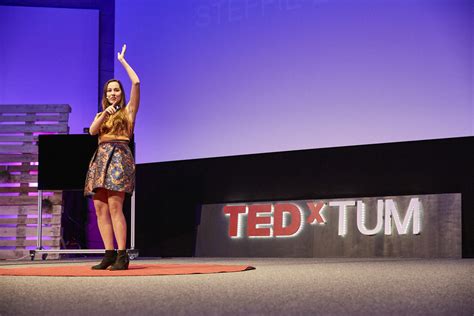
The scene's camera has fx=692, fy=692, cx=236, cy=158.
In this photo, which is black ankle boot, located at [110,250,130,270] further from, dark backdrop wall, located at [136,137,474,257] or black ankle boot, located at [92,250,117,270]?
dark backdrop wall, located at [136,137,474,257]

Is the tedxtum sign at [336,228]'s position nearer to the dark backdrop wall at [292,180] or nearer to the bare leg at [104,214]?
the dark backdrop wall at [292,180]

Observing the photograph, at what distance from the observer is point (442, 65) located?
5.71 m

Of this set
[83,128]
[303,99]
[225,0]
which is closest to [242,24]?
[225,0]

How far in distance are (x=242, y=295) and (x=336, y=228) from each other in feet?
13.3

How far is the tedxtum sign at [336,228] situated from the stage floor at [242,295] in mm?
2488

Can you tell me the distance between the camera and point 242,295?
2.47m

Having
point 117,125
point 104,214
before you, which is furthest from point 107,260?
point 117,125

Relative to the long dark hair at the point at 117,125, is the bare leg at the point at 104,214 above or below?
below

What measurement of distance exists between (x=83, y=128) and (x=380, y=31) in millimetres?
3629

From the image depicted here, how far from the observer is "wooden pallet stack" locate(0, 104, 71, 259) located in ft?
23.9

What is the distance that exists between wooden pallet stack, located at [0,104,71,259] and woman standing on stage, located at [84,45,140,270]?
11.2 feet

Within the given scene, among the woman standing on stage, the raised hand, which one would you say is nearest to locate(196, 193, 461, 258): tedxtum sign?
the woman standing on stage

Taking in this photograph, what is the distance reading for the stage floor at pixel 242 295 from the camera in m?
2.05

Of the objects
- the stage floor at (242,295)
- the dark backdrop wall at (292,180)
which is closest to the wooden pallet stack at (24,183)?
the dark backdrop wall at (292,180)
